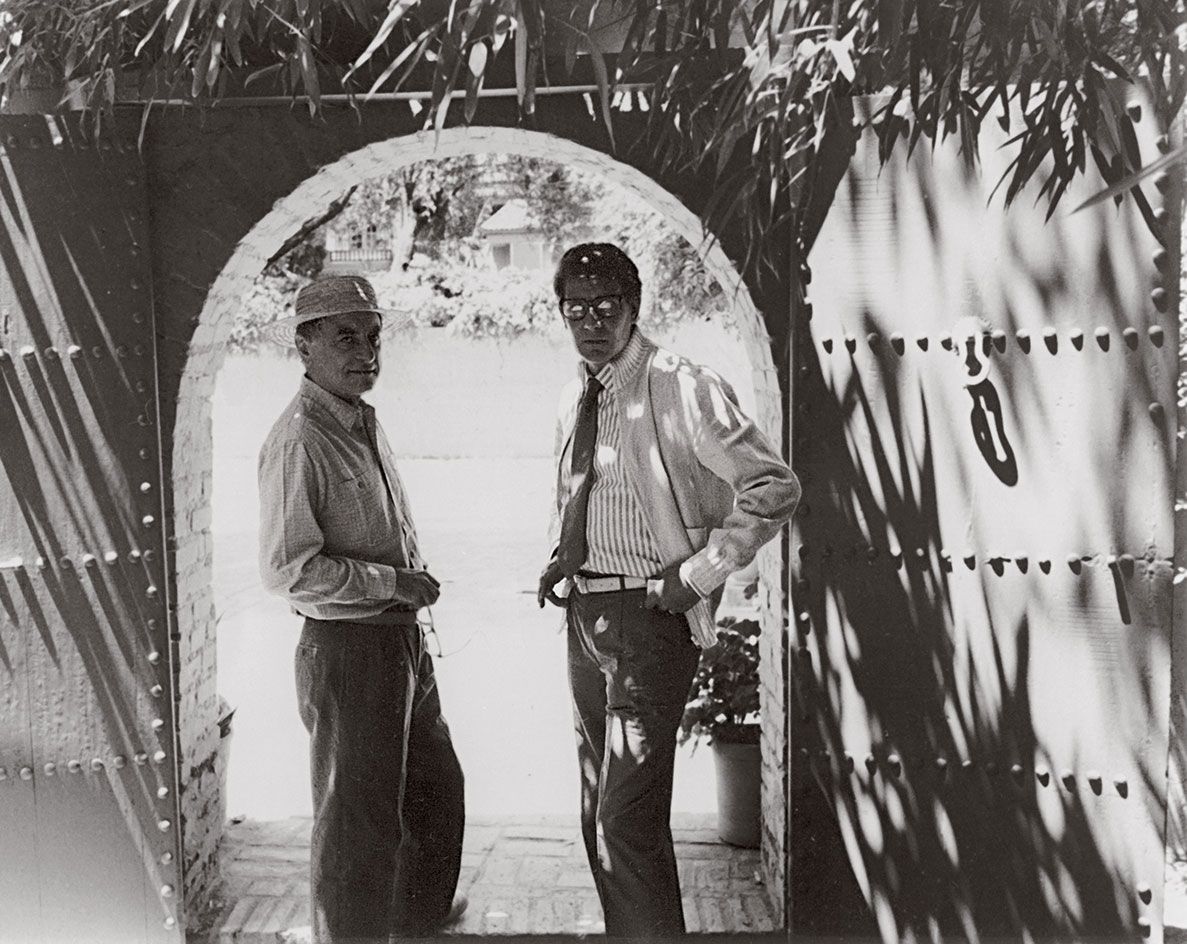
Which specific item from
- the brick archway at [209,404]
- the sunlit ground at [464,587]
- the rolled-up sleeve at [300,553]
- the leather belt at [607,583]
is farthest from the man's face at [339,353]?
the sunlit ground at [464,587]

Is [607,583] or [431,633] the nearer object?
[607,583]

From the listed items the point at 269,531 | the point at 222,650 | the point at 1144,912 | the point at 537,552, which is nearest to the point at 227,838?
the point at 269,531

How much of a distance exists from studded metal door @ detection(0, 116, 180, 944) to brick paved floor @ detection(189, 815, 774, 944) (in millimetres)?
447

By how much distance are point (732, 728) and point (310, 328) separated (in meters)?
2.27

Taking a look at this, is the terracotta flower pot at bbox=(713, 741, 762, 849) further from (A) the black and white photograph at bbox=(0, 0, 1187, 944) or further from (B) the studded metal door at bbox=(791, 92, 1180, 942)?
(B) the studded metal door at bbox=(791, 92, 1180, 942)

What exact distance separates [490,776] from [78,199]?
3246 millimetres

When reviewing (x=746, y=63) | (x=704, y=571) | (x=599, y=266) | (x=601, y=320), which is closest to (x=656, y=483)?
(x=704, y=571)

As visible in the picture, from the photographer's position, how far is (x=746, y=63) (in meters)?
2.96

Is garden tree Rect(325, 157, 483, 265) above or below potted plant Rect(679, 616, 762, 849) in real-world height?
above

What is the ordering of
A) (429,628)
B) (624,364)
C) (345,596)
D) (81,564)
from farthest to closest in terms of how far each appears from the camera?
(429,628) < (81,564) < (624,364) < (345,596)

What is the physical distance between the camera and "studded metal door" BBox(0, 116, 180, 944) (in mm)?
3619

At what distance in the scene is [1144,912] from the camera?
349 centimetres

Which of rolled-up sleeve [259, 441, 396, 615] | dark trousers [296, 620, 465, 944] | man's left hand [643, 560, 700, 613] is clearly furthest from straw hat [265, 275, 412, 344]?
man's left hand [643, 560, 700, 613]

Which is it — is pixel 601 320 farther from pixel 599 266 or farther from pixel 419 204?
pixel 419 204
